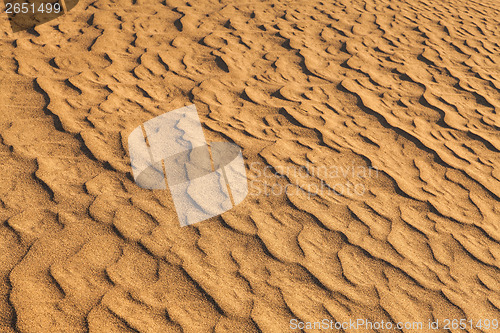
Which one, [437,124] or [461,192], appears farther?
[437,124]

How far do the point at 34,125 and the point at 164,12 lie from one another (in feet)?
9.37

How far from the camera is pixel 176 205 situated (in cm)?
233

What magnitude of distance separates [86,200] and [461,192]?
7.62 feet

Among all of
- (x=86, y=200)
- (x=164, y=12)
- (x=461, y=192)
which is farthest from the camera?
(x=164, y=12)

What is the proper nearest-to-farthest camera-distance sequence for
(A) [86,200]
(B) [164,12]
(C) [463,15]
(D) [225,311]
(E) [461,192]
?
1. (D) [225,311]
2. (A) [86,200]
3. (E) [461,192]
4. (B) [164,12]
5. (C) [463,15]

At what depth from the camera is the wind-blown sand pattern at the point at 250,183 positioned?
6.07 feet

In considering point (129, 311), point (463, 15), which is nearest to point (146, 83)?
point (129, 311)

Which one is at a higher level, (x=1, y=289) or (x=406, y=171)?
(x=406, y=171)

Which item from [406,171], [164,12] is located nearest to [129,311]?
[406,171]

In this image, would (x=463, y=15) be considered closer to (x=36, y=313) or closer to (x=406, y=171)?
(x=406, y=171)

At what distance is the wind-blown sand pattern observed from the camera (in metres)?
1.85

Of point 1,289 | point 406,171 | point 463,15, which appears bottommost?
point 1,289

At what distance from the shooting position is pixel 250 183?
2.59 m

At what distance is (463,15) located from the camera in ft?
21.5
